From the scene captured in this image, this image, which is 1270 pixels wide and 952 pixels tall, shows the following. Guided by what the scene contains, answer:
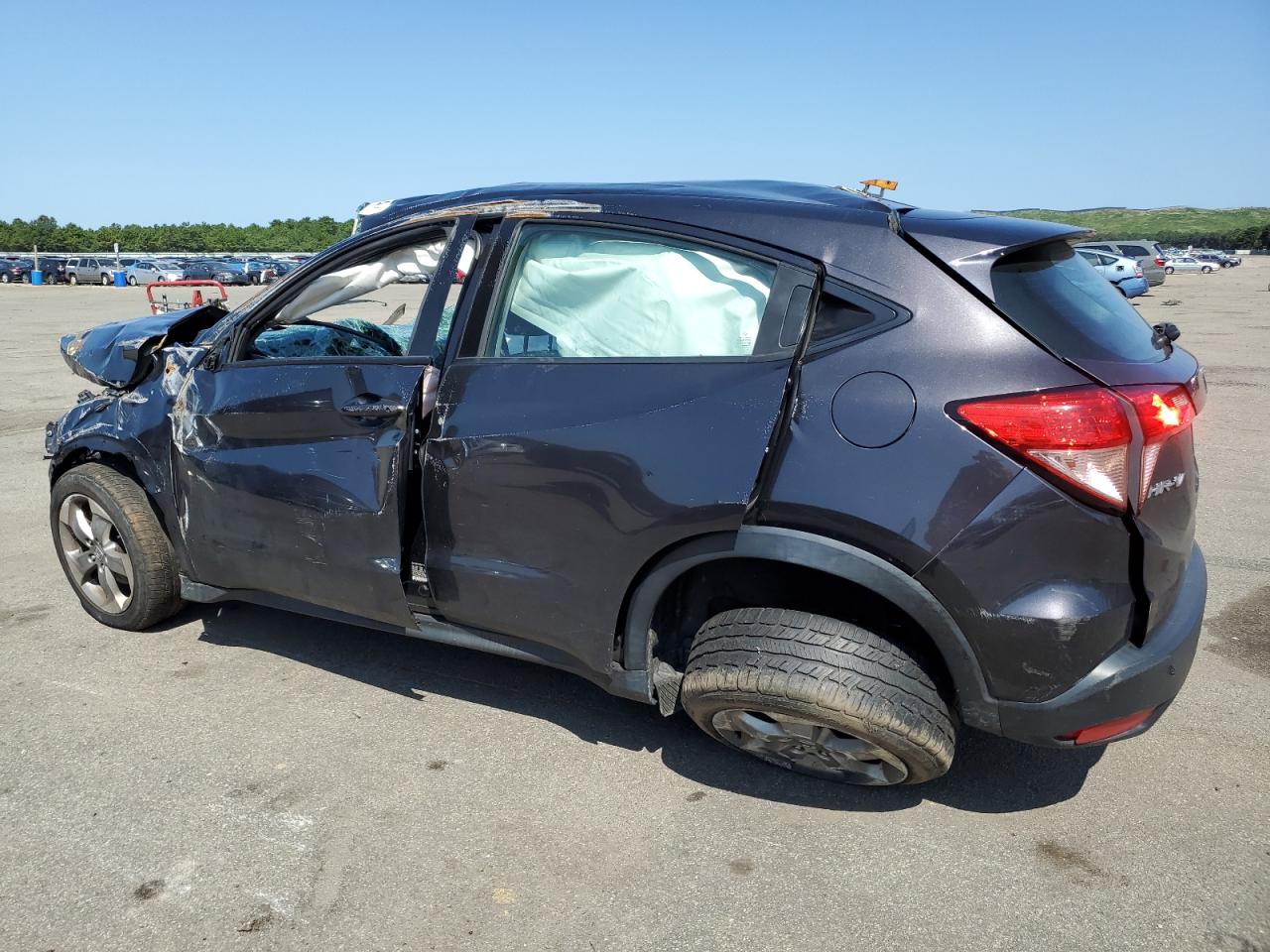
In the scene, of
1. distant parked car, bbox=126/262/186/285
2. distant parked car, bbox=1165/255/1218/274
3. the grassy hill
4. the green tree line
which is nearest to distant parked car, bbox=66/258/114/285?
distant parked car, bbox=126/262/186/285

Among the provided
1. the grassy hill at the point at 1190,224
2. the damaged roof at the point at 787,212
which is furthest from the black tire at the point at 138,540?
the grassy hill at the point at 1190,224

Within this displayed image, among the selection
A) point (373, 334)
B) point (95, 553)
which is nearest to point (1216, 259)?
point (373, 334)

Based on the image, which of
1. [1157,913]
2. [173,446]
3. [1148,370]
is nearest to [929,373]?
[1148,370]

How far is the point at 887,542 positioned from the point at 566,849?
123cm

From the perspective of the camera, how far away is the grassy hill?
111688 mm

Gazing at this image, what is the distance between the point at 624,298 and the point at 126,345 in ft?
7.19

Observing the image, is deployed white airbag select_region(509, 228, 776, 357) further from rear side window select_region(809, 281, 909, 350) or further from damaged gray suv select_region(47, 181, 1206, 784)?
rear side window select_region(809, 281, 909, 350)

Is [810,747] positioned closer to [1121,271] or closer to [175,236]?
[1121,271]

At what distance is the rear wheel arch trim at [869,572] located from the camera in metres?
2.44

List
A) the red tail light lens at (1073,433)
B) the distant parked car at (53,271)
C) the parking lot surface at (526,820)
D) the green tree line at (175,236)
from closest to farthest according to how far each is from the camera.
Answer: the red tail light lens at (1073,433) < the parking lot surface at (526,820) < the distant parked car at (53,271) < the green tree line at (175,236)

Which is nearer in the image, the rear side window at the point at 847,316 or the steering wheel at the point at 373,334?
the rear side window at the point at 847,316

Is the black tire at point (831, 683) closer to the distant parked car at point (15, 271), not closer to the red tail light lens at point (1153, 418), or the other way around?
the red tail light lens at point (1153, 418)

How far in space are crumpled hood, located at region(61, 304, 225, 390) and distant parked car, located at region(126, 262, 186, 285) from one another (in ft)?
168

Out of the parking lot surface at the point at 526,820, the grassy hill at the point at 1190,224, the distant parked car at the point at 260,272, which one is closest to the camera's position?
the parking lot surface at the point at 526,820
